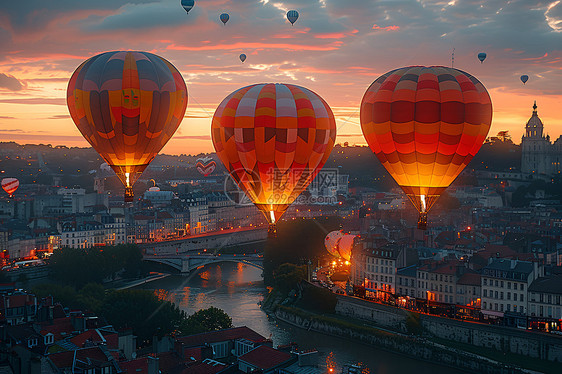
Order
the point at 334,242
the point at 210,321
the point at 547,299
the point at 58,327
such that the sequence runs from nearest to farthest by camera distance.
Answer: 1. the point at 58,327
2. the point at 210,321
3. the point at 547,299
4. the point at 334,242

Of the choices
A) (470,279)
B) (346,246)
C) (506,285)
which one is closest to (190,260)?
(346,246)

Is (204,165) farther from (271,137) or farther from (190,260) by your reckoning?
(271,137)

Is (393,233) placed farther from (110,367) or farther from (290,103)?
(110,367)

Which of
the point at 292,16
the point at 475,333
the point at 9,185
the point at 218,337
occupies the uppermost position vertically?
the point at 292,16

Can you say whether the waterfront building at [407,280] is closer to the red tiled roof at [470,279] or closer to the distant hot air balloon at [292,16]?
the red tiled roof at [470,279]

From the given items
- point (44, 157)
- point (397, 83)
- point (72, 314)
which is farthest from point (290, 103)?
point (44, 157)

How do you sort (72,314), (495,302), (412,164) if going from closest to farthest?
(412,164) → (72,314) → (495,302)

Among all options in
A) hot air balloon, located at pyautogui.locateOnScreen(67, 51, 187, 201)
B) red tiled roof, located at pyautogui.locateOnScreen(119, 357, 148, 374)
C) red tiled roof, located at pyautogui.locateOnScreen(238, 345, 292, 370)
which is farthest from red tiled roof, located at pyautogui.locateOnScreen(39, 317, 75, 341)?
Answer: red tiled roof, located at pyautogui.locateOnScreen(238, 345, 292, 370)
